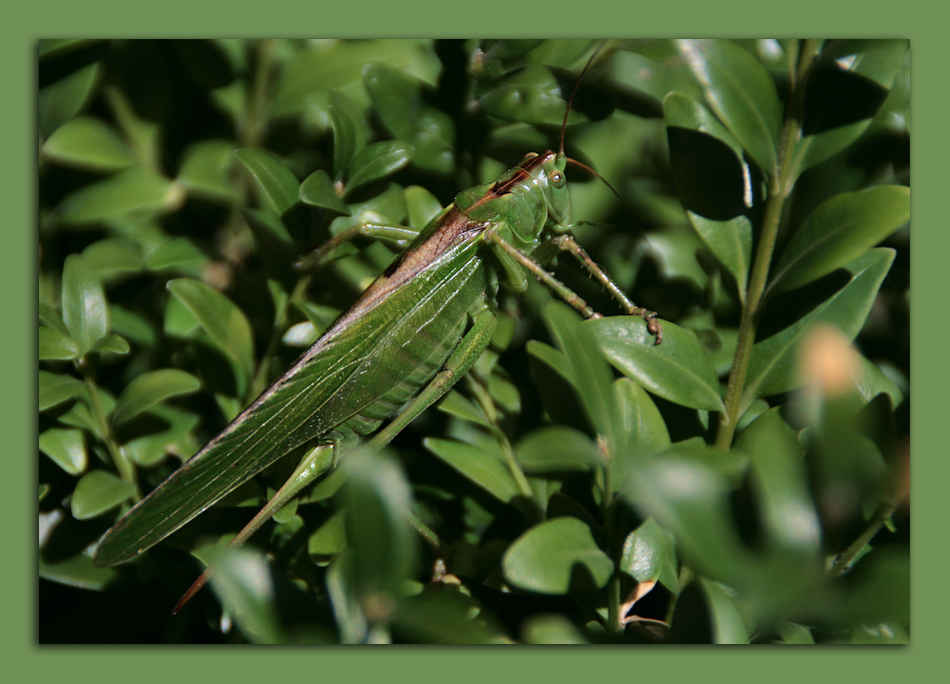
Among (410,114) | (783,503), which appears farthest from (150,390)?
(783,503)

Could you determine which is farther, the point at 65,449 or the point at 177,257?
the point at 177,257

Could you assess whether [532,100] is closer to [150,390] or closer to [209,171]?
[209,171]

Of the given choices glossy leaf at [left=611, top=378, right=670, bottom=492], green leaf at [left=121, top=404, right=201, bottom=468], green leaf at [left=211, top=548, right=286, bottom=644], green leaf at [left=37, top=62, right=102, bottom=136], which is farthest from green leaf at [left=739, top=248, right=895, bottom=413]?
green leaf at [left=37, top=62, right=102, bottom=136]

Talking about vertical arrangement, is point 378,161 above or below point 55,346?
above

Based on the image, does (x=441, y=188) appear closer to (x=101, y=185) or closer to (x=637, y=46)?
(x=637, y=46)

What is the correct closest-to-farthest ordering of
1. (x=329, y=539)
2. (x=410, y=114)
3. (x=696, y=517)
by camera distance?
(x=696, y=517), (x=329, y=539), (x=410, y=114)

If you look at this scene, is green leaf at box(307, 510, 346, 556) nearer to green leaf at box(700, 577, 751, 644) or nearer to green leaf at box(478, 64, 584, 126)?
green leaf at box(700, 577, 751, 644)

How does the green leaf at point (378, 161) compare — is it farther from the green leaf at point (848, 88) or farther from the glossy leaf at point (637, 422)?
the green leaf at point (848, 88)

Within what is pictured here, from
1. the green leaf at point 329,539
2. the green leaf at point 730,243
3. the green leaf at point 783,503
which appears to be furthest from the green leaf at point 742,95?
the green leaf at point 329,539
